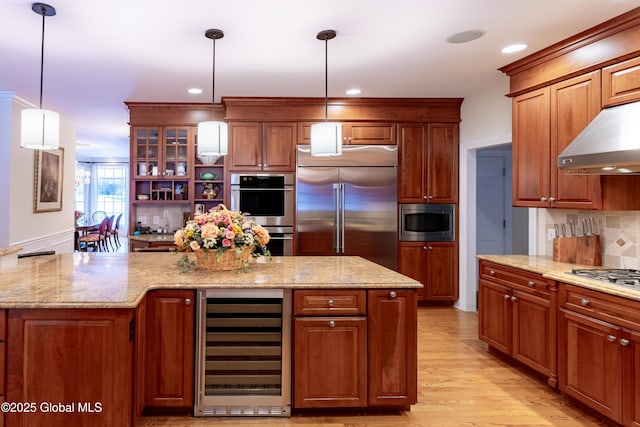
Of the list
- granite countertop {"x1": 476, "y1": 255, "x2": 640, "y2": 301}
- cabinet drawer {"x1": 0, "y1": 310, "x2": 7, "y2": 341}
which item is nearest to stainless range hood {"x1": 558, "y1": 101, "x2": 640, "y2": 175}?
granite countertop {"x1": 476, "y1": 255, "x2": 640, "y2": 301}

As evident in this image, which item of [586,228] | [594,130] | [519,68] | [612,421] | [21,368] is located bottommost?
[612,421]

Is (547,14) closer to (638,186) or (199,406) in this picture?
(638,186)

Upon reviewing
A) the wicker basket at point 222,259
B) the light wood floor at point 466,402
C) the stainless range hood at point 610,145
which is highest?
the stainless range hood at point 610,145

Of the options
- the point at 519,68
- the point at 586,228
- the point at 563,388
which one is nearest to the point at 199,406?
the point at 563,388

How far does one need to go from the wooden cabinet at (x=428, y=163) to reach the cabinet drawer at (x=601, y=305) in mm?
2369

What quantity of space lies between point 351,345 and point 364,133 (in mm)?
3013

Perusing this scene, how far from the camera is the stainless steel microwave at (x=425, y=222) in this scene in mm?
4754

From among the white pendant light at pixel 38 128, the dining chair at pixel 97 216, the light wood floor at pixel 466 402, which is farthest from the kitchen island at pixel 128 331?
the dining chair at pixel 97 216

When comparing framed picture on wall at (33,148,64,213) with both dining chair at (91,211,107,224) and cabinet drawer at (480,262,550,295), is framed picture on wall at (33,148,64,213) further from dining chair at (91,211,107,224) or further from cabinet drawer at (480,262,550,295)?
dining chair at (91,211,107,224)

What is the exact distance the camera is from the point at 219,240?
8.38 ft

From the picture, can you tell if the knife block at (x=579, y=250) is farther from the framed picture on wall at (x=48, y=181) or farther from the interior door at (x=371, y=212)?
the framed picture on wall at (x=48, y=181)

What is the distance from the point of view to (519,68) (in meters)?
3.31

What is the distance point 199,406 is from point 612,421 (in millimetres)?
2377

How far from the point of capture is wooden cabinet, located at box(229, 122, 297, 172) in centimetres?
468
